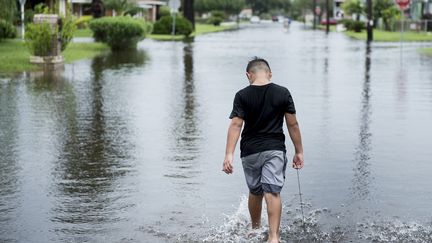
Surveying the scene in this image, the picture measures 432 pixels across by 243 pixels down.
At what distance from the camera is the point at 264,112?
5.94 metres

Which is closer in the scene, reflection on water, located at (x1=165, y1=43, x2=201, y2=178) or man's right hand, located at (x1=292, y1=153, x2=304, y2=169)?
man's right hand, located at (x1=292, y1=153, x2=304, y2=169)

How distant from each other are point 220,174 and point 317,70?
50.6 feet

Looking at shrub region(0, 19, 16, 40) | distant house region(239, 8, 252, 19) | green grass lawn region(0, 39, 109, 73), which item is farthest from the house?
distant house region(239, 8, 252, 19)

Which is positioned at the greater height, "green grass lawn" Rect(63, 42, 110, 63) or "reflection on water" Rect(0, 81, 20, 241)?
"green grass lawn" Rect(63, 42, 110, 63)

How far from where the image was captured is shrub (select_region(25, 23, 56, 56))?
23766mm

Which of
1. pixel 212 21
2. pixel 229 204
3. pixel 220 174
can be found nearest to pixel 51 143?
pixel 220 174

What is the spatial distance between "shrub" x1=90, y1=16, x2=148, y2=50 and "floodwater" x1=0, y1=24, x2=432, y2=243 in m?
15.4

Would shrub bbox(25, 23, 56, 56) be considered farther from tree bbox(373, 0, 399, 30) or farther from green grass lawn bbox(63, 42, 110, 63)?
tree bbox(373, 0, 399, 30)

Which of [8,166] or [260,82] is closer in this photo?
[260,82]

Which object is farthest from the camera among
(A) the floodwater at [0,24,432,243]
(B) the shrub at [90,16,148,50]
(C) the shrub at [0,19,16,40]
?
(C) the shrub at [0,19,16,40]

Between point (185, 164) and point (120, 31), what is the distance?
25813 mm

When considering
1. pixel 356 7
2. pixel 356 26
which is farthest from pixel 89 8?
pixel 356 7

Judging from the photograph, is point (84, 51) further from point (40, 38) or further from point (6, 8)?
point (40, 38)

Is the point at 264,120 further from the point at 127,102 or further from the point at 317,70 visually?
the point at 317,70
